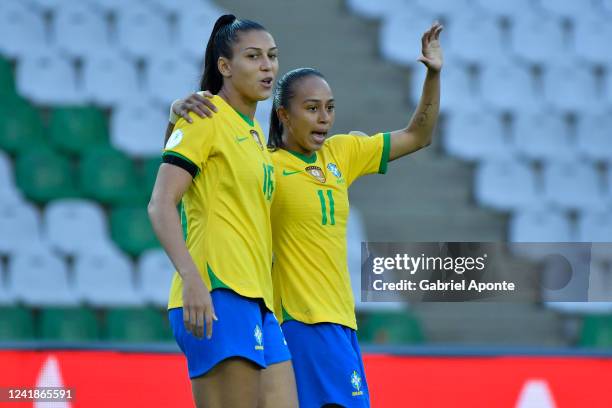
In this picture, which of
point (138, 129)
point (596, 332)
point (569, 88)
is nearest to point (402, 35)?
point (569, 88)

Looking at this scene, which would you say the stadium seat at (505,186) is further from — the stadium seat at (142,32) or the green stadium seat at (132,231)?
the stadium seat at (142,32)

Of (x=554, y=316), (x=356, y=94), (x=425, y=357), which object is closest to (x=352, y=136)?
(x=425, y=357)

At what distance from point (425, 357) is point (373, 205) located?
9.47 ft

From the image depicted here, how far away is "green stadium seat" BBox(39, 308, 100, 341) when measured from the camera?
6.21m

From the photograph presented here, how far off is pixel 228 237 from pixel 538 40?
20.0ft

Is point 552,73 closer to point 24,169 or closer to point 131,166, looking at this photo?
point 131,166

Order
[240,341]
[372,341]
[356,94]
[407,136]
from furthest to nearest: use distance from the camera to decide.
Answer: [356,94], [372,341], [407,136], [240,341]

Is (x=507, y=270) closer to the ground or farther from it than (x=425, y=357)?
farther from it

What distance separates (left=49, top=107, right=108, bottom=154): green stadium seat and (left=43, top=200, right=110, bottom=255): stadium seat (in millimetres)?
547

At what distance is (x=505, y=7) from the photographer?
326 inches

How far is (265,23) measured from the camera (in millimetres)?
8031

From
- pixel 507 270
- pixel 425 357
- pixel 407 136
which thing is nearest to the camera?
pixel 407 136

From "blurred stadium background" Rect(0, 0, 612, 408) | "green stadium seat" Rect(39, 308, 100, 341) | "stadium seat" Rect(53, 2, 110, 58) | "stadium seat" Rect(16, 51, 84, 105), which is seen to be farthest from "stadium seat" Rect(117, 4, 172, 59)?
"green stadium seat" Rect(39, 308, 100, 341)

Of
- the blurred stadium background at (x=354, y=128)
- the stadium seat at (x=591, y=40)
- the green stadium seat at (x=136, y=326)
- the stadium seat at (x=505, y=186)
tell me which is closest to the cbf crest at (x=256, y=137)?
the blurred stadium background at (x=354, y=128)
